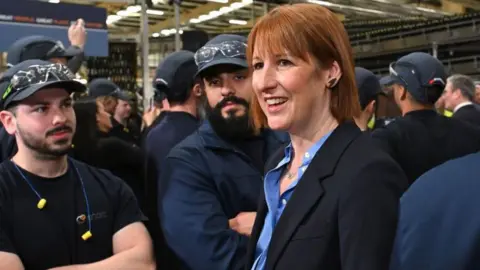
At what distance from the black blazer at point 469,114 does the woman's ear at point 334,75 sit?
3911 mm

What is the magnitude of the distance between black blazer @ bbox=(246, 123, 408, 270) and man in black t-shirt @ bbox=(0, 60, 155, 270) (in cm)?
92

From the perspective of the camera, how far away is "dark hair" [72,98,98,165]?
100 inches

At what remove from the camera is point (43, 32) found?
4059 millimetres

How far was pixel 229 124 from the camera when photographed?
7.00 feet

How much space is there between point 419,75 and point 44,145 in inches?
77.6

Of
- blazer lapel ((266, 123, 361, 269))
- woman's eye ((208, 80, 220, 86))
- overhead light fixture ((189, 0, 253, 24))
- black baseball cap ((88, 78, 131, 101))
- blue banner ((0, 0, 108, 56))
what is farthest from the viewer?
overhead light fixture ((189, 0, 253, 24))

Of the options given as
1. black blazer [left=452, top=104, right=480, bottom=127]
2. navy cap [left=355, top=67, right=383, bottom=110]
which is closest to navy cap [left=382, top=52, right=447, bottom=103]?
navy cap [left=355, top=67, right=383, bottom=110]

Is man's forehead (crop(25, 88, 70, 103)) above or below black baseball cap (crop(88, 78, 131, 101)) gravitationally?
above

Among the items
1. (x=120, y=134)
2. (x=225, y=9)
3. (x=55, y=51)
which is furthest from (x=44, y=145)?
(x=225, y=9)

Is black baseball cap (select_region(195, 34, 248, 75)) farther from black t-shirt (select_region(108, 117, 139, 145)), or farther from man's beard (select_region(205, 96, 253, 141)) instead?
black t-shirt (select_region(108, 117, 139, 145))

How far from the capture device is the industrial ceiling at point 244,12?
14.6 meters

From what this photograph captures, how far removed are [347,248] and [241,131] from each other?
1.06m

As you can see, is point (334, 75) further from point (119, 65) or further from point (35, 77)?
point (119, 65)

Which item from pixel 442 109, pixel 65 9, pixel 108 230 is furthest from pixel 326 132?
pixel 442 109
